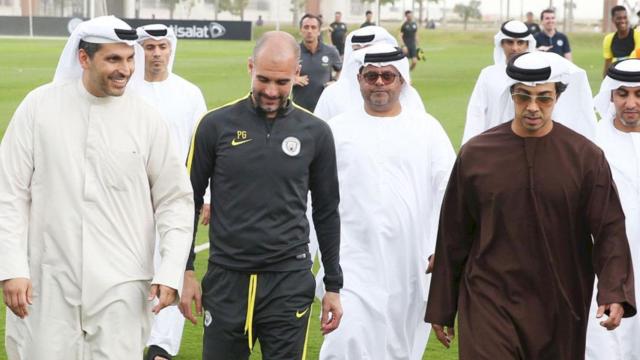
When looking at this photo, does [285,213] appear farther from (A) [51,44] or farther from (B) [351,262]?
(A) [51,44]

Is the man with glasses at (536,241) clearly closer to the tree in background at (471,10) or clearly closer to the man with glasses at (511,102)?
the man with glasses at (511,102)

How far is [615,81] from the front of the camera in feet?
25.1

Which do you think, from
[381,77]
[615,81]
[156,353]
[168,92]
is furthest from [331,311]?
[168,92]

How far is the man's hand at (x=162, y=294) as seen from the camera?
553cm

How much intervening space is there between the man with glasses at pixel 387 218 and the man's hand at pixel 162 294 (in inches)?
81.1

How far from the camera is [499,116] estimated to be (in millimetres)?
10047

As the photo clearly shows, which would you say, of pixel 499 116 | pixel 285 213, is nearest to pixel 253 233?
pixel 285 213

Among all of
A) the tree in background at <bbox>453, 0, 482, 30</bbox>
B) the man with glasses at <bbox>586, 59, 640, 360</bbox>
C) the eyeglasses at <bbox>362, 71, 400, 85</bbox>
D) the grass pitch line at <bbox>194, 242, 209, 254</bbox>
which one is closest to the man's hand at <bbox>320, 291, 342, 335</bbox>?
the man with glasses at <bbox>586, 59, 640, 360</bbox>

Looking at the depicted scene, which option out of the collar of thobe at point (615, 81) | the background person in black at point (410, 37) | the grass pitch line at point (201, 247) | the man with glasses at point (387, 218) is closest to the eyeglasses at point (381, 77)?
the man with glasses at point (387, 218)

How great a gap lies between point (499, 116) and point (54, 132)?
510cm

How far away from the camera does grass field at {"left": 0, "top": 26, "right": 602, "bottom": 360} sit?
31.0 ft

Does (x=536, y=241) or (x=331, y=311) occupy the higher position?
(x=536, y=241)

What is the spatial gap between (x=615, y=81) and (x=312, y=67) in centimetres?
982

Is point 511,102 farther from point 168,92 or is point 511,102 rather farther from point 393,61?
point 168,92
